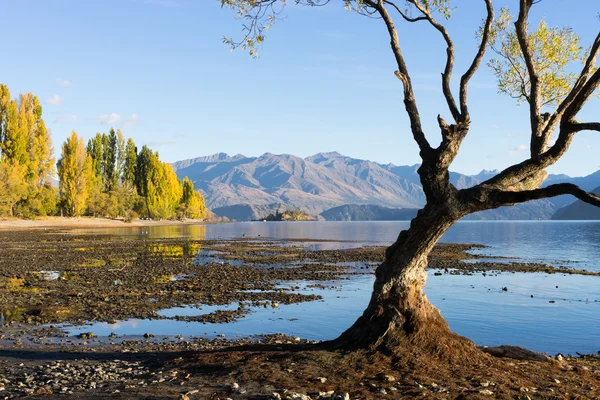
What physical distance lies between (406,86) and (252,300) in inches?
596

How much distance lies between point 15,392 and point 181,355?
3.85 meters

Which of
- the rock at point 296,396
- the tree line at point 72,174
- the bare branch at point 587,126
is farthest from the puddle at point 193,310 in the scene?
the tree line at point 72,174

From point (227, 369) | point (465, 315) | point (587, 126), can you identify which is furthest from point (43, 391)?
point (465, 315)

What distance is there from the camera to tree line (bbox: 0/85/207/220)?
97.8 metres

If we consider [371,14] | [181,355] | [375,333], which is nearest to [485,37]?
[371,14]

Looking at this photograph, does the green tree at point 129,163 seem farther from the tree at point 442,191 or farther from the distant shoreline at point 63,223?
the tree at point 442,191

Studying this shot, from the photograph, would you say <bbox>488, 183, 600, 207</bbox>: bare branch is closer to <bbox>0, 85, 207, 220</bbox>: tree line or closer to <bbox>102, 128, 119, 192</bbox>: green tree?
<bbox>0, 85, 207, 220</bbox>: tree line

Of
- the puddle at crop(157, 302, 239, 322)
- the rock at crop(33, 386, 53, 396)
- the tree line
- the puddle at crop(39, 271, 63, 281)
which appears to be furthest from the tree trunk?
the tree line

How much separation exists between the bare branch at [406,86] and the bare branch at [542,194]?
1905 mm

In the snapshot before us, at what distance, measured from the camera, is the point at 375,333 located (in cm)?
1241

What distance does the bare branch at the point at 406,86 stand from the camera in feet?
41.6

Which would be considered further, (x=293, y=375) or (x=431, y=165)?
(x=431, y=165)

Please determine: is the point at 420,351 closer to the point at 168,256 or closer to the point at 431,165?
the point at 431,165

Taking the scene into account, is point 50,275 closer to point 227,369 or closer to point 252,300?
point 252,300
